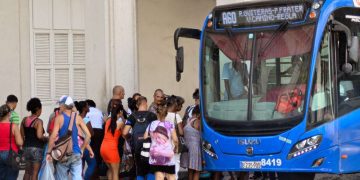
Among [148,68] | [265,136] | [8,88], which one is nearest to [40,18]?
[8,88]

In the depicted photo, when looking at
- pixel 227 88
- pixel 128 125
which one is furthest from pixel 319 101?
pixel 128 125

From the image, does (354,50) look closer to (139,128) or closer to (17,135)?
(139,128)

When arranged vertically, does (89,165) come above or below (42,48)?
below

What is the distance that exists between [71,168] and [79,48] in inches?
297

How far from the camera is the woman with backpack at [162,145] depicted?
1267cm

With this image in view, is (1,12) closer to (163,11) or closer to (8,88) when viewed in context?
(8,88)

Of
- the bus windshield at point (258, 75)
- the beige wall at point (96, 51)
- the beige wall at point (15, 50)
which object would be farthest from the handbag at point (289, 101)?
the beige wall at point (15, 50)

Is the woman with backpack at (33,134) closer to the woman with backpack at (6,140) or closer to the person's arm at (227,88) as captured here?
the woman with backpack at (6,140)

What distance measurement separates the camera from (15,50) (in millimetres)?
19391

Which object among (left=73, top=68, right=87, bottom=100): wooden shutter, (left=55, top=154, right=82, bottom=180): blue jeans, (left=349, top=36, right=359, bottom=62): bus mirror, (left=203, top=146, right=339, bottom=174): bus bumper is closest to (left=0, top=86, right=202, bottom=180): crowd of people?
(left=55, top=154, right=82, bottom=180): blue jeans

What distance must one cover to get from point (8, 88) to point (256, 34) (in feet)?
27.3

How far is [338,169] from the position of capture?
12.2 m

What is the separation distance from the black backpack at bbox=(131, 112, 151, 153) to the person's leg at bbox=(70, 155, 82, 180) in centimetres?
97

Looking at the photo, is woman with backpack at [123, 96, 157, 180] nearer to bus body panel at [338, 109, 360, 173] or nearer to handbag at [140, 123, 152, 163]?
handbag at [140, 123, 152, 163]
